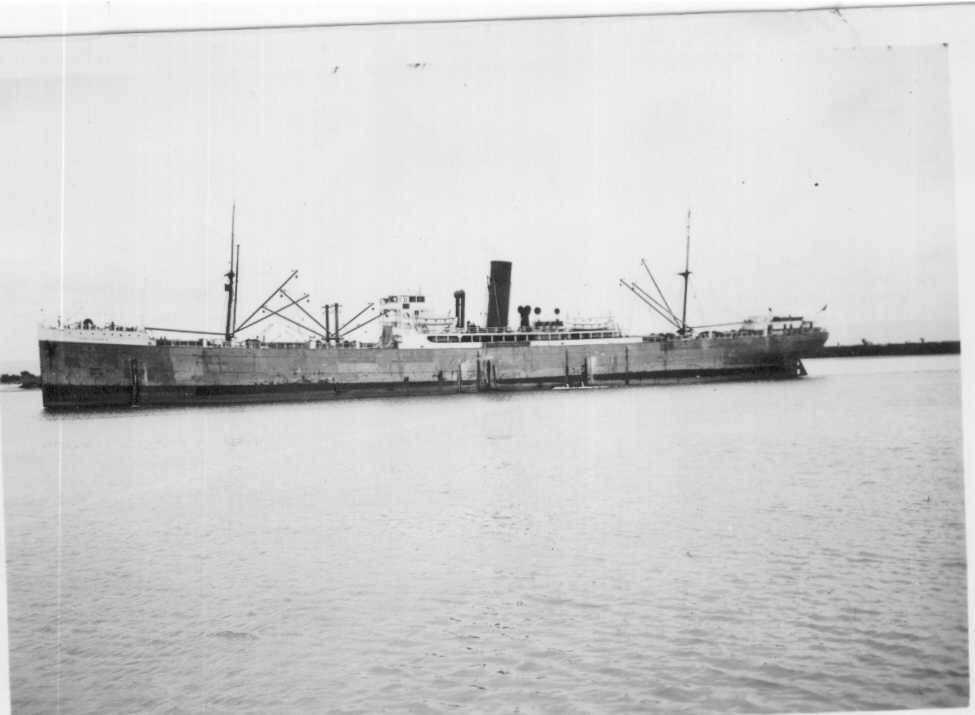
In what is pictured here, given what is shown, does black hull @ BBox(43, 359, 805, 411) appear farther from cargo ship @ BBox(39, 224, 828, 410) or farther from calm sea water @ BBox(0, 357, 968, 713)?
calm sea water @ BBox(0, 357, 968, 713)

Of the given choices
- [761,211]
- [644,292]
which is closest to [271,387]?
[644,292]

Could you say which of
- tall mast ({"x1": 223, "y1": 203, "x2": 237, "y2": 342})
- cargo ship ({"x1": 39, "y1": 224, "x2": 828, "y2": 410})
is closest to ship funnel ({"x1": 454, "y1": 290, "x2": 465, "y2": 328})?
cargo ship ({"x1": 39, "y1": 224, "x2": 828, "y2": 410})

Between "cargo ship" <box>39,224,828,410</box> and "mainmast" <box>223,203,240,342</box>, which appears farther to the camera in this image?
"cargo ship" <box>39,224,828,410</box>

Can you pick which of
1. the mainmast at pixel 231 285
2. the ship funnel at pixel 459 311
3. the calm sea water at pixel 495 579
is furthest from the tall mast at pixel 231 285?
the ship funnel at pixel 459 311

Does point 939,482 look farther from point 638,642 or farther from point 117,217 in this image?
point 117,217

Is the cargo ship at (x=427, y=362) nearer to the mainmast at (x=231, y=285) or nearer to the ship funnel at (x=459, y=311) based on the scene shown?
the ship funnel at (x=459, y=311)

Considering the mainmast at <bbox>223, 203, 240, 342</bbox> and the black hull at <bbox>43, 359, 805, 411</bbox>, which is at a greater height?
the mainmast at <bbox>223, 203, 240, 342</bbox>

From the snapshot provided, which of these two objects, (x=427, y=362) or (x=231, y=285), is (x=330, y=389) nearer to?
(x=427, y=362)
